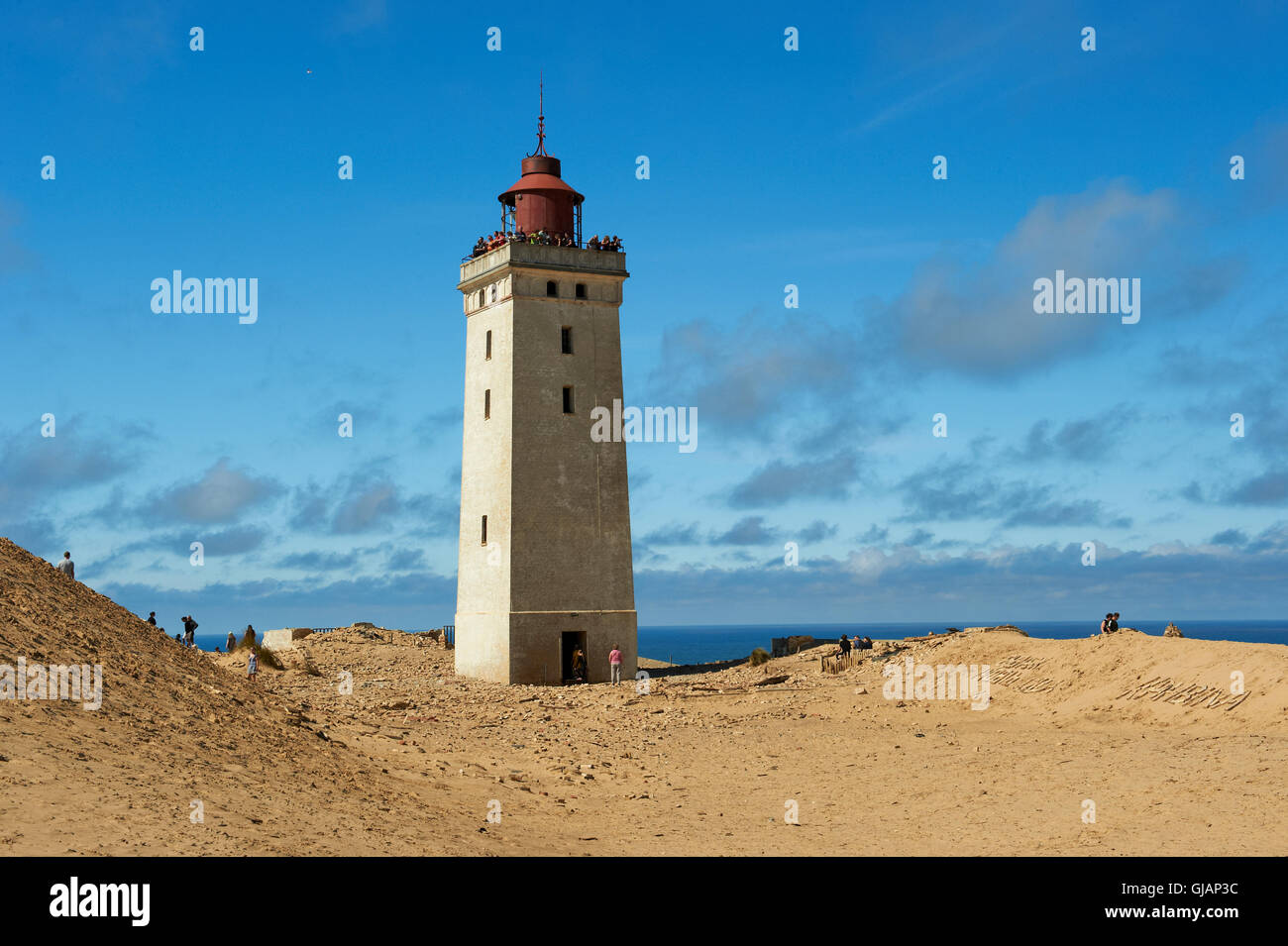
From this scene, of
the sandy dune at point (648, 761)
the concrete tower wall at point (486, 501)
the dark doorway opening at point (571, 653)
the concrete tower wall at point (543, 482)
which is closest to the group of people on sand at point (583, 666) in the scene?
the dark doorway opening at point (571, 653)

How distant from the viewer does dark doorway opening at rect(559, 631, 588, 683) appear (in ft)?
140

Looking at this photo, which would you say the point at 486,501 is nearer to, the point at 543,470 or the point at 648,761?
the point at 543,470

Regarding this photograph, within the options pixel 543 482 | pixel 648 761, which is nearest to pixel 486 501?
pixel 543 482

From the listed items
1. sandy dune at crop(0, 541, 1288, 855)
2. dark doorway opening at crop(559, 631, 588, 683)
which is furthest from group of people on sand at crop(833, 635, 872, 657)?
dark doorway opening at crop(559, 631, 588, 683)

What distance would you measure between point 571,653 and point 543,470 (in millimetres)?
6518

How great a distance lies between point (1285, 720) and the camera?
85.5 ft

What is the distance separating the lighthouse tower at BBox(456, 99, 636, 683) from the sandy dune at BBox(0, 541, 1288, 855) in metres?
5.23

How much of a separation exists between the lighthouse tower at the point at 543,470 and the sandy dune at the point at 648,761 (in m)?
5.23

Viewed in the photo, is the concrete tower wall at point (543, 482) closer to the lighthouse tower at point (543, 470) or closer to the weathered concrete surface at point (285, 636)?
the lighthouse tower at point (543, 470)

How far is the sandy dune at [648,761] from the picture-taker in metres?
16.7
